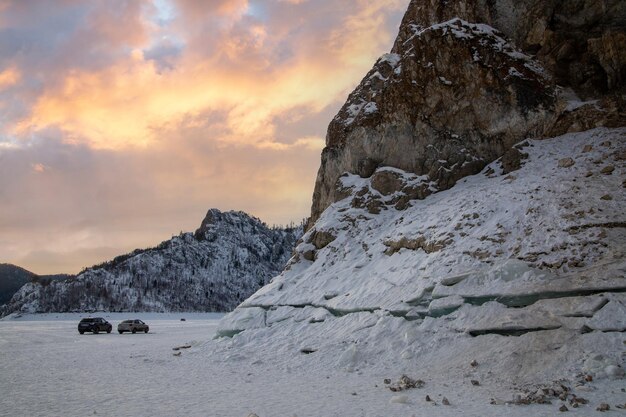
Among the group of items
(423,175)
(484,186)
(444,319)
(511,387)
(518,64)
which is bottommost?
(511,387)

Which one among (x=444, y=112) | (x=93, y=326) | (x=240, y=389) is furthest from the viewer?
(x=93, y=326)

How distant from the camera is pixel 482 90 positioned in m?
27.9

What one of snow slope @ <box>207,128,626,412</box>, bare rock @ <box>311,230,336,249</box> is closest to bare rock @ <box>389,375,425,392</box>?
snow slope @ <box>207,128,626,412</box>

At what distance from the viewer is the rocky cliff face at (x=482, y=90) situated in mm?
25547

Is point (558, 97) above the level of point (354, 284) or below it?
above

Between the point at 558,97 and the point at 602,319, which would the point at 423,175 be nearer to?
the point at 558,97

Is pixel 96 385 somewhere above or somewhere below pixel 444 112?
below

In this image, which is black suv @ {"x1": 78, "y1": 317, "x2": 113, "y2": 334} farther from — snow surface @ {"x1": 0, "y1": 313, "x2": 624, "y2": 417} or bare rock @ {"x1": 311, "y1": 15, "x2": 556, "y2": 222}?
bare rock @ {"x1": 311, "y1": 15, "x2": 556, "y2": 222}

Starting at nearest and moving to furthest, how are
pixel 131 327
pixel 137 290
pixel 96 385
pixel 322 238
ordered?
pixel 96 385 < pixel 322 238 < pixel 131 327 < pixel 137 290

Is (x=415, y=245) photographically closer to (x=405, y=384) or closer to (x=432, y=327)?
(x=432, y=327)

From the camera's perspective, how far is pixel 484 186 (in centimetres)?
2322

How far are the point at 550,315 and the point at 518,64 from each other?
67.9 ft

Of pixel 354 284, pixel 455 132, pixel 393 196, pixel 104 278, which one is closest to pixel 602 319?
pixel 354 284

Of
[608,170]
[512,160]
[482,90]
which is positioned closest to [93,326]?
[512,160]
